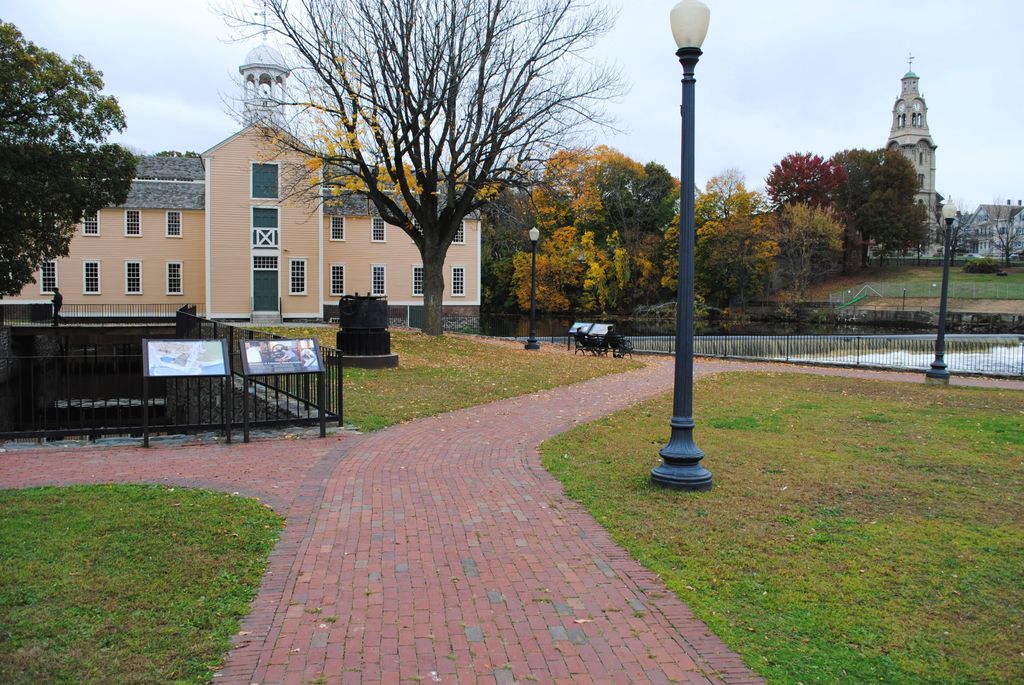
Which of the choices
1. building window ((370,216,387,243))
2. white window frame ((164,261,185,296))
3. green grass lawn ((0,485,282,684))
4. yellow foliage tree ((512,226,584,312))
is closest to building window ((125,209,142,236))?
white window frame ((164,261,185,296))

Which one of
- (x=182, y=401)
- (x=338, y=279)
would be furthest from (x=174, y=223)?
(x=182, y=401)

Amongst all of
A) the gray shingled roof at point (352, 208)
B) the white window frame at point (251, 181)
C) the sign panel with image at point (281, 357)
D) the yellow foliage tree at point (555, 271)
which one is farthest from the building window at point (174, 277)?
the sign panel with image at point (281, 357)

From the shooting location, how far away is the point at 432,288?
27.3m

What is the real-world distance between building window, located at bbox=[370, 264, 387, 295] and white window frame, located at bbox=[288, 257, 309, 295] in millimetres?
4721

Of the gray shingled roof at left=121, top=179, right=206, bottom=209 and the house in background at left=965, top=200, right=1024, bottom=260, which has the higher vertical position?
the house in background at left=965, top=200, right=1024, bottom=260

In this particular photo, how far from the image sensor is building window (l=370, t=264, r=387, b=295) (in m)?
43.4

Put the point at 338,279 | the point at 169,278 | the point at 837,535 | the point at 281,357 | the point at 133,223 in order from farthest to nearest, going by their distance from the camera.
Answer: the point at 338,279 < the point at 169,278 < the point at 133,223 < the point at 281,357 < the point at 837,535

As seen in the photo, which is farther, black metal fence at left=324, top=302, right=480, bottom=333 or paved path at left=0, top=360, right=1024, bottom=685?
black metal fence at left=324, top=302, right=480, bottom=333

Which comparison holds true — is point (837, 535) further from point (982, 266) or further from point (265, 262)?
point (982, 266)

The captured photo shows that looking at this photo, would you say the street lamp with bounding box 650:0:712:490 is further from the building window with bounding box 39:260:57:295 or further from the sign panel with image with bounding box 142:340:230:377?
the building window with bounding box 39:260:57:295

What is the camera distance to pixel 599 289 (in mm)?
56031

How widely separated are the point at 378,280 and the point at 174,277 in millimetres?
11025

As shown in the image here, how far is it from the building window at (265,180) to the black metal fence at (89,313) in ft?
22.8

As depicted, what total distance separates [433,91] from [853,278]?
58.8 meters
